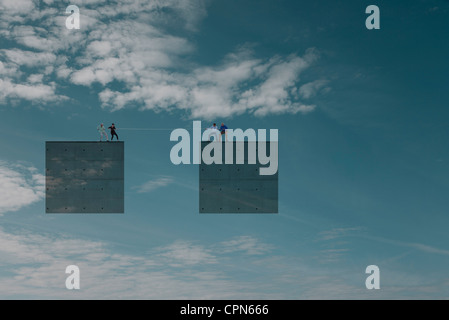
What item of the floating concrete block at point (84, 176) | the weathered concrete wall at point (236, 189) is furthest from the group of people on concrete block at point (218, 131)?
the floating concrete block at point (84, 176)

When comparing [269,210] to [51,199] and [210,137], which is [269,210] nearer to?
[210,137]

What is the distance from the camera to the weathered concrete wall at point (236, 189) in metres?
32.9

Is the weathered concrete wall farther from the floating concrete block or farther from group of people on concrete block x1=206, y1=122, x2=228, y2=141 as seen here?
the floating concrete block

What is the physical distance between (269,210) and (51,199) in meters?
15.7

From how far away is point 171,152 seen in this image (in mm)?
32438

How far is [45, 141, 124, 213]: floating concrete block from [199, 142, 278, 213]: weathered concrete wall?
6.12m

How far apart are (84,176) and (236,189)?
36.4 feet

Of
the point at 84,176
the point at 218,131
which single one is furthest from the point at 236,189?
the point at 84,176

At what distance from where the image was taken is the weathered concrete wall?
108ft

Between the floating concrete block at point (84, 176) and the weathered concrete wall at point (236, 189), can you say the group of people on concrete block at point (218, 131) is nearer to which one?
the weathered concrete wall at point (236, 189)

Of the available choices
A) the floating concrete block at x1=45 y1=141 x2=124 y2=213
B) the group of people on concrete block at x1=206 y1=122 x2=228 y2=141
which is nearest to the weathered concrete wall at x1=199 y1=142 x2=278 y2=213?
the group of people on concrete block at x1=206 y1=122 x2=228 y2=141

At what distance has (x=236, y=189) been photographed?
109 feet

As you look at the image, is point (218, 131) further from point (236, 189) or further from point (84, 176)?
point (84, 176)
